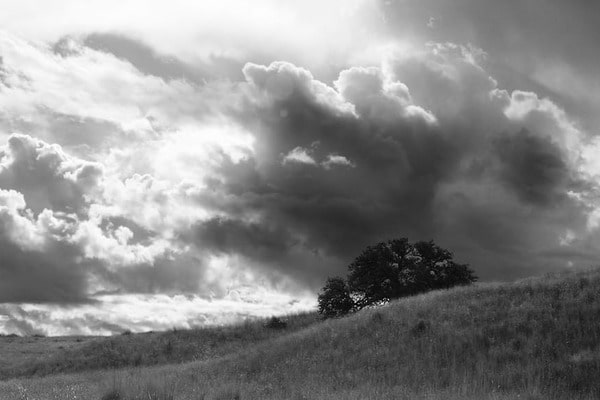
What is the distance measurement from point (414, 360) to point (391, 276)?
35.5 metres

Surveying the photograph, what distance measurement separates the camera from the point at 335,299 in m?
54.8

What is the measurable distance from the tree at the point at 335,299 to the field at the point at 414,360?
16502mm

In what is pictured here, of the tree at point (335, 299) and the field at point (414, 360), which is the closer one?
the field at point (414, 360)

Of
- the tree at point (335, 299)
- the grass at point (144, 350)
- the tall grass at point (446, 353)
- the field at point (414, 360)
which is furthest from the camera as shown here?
the tree at point (335, 299)

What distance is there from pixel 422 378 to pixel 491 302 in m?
10.2

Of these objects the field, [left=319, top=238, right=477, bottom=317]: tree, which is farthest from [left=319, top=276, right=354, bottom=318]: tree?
the field

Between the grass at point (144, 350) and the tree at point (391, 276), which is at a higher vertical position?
the tree at point (391, 276)

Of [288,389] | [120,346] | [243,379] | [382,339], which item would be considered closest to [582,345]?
[382,339]

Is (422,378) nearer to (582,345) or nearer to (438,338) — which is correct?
(438,338)

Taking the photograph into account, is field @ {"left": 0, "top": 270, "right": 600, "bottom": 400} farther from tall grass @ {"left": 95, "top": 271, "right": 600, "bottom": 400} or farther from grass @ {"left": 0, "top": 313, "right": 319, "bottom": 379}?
grass @ {"left": 0, "top": 313, "right": 319, "bottom": 379}

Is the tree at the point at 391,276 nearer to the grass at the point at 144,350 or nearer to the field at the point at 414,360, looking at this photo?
the grass at the point at 144,350

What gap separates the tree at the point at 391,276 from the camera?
5553cm

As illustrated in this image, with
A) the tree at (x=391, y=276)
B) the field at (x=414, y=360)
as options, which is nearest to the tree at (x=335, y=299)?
the tree at (x=391, y=276)

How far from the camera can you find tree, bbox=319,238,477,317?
55.5 meters
